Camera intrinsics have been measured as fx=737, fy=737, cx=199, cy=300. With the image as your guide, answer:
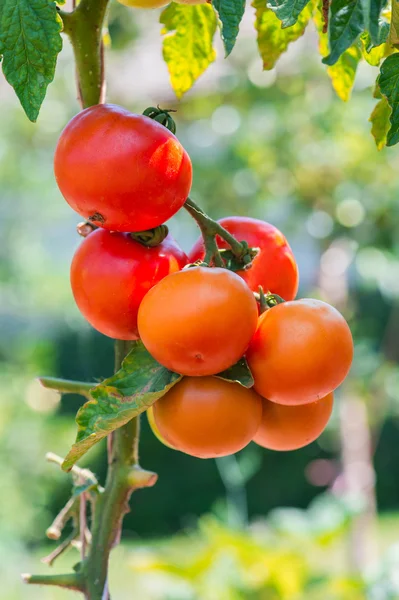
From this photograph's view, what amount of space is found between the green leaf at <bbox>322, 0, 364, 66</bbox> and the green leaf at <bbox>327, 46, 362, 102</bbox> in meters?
0.27

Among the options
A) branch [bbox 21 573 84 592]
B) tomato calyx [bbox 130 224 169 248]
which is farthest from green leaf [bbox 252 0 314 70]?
branch [bbox 21 573 84 592]

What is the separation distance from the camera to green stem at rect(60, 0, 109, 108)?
603 millimetres

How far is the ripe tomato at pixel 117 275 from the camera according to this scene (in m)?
0.59

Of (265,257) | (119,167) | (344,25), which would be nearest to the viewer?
(344,25)

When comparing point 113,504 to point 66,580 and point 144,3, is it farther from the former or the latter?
point 144,3

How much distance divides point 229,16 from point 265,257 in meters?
0.22

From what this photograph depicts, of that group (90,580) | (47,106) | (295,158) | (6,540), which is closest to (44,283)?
(47,106)

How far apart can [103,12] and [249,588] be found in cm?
170

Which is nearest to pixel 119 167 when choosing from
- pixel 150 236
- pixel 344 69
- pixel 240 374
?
pixel 150 236

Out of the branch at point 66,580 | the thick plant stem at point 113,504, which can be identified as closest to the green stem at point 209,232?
the thick plant stem at point 113,504

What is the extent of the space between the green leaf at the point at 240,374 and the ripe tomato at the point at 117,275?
0.28ft

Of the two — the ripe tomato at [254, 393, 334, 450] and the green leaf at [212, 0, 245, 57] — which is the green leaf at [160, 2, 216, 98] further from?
the ripe tomato at [254, 393, 334, 450]

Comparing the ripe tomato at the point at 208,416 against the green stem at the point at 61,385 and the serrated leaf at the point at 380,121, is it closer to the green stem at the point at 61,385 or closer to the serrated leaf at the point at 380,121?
the green stem at the point at 61,385

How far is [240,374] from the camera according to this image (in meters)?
0.57
